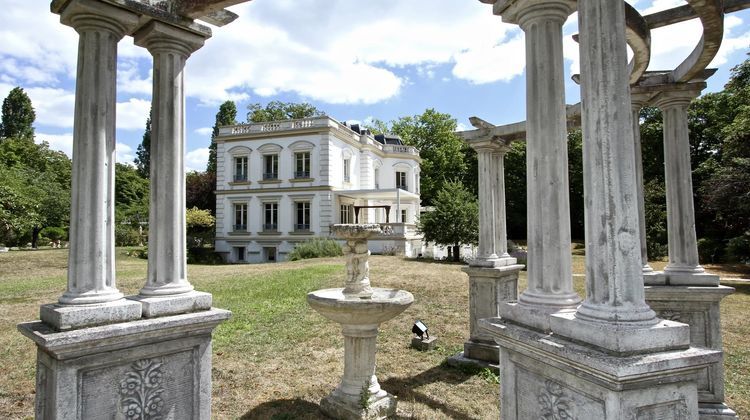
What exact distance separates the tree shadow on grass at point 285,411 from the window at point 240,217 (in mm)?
23124

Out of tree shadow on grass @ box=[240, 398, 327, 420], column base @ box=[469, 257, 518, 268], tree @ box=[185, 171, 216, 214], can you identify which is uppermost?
tree @ box=[185, 171, 216, 214]

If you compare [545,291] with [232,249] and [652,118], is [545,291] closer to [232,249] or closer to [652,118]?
[232,249]

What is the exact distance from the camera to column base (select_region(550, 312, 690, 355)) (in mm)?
2285

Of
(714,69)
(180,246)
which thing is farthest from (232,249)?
(714,69)

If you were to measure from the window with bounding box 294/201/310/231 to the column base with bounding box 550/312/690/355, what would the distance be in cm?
2372

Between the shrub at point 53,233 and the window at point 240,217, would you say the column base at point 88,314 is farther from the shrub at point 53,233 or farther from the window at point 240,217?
the shrub at point 53,233

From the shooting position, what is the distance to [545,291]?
9.99ft

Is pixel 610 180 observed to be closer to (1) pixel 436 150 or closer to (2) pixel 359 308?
(2) pixel 359 308

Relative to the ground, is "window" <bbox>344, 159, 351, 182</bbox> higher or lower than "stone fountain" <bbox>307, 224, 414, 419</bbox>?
higher

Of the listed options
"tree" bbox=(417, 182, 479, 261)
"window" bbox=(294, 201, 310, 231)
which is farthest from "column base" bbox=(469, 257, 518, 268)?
"window" bbox=(294, 201, 310, 231)

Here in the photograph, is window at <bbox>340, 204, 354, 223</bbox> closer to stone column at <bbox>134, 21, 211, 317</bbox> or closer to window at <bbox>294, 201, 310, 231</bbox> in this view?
window at <bbox>294, 201, 310, 231</bbox>

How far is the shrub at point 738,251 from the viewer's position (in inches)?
709

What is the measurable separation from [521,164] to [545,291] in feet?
115

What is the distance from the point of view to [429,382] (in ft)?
18.1
